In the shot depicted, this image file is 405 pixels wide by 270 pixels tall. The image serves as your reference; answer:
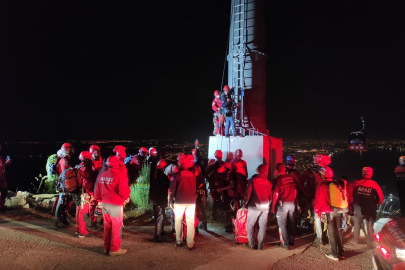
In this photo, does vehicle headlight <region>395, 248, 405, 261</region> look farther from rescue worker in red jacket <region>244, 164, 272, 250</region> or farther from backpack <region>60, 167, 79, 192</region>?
backpack <region>60, 167, 79, 192</region>

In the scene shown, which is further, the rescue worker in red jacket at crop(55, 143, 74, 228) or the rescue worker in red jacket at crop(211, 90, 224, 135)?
the rescue worker in red jacket at crop(211, 90, 224, 135)

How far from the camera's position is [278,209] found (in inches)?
250

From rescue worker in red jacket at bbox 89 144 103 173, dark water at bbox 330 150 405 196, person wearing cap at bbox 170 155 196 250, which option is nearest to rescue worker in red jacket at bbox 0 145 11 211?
rescue worker in red jacket at bbox 89 144 103 173

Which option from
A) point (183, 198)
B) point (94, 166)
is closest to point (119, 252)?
point (183, 198)

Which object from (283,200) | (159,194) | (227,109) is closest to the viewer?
(283,200)

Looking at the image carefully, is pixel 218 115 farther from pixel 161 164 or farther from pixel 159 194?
pixel 159 194

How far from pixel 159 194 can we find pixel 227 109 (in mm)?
4988

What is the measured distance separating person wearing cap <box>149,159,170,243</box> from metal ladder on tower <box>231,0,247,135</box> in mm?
5608

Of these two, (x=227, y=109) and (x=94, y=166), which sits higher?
(x=227, y=109)

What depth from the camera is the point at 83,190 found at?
6.89 metres

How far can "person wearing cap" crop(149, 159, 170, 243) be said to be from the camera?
6543 millimetres

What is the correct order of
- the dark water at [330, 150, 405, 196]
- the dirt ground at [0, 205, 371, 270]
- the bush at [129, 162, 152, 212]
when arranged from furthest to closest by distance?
the dark water at [330, 150, 405, 196], the bush at [129, 162, 152, 212], the dirt ground at [0, 205, 371, 270]

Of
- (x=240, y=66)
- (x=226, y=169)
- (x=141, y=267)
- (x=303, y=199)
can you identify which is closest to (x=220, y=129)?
(x=240, y=66)

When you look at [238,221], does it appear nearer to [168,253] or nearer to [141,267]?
[168,253]
